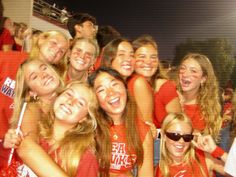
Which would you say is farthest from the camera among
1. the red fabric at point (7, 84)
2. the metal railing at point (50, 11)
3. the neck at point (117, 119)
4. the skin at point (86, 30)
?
the metal railing at point (50, 11)

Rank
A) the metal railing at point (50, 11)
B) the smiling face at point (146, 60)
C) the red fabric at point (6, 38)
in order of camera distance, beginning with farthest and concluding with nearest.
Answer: the metal railing at point (50, 11) < the red fabric at point (6, 38) < the smiling face at point (146, 60)

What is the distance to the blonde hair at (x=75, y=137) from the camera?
1348 mm

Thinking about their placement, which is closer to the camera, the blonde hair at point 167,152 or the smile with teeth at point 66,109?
the smile with teeth at point 66,109

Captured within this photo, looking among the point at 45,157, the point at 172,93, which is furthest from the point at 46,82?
the point at 172,93

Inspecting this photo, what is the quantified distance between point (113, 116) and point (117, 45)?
0.43m

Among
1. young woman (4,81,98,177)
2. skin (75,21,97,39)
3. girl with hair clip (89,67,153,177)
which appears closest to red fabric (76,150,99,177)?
young woman (4,81,98,177)

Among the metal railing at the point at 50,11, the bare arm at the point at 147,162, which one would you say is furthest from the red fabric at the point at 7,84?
the metal railing at the point at 50,11

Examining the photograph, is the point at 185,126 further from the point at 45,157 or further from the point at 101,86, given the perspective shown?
the point at 45,157

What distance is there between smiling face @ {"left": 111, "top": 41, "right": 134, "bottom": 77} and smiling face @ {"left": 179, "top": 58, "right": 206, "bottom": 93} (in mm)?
406

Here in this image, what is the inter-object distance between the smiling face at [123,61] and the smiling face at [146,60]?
9 cm

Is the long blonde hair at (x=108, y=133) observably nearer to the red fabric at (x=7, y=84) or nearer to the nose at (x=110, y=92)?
the nose at (x=110, y=92)

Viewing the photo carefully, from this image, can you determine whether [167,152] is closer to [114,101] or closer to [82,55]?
[114,101]

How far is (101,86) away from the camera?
5.41 ft

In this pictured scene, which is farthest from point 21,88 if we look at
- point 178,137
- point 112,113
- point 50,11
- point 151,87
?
point 50,11
